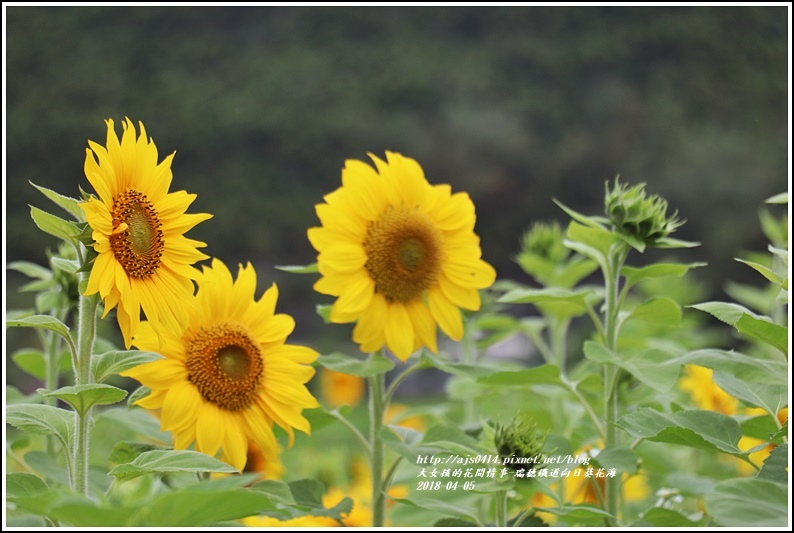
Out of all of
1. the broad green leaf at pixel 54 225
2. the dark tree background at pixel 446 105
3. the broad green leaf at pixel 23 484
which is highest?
the dark tree background at pixel 446 105

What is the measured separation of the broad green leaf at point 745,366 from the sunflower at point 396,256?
0.18m

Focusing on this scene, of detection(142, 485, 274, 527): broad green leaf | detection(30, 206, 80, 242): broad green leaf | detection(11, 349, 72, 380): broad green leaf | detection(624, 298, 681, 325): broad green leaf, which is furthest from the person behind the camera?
detection(11, 349, 72, 380): broad green leaf

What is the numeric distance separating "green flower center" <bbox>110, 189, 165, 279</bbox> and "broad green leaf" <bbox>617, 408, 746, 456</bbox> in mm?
313

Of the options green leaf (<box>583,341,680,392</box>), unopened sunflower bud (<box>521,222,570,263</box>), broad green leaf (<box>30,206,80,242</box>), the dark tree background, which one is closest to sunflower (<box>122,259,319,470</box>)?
broad green leaf (<box>30,206,80,242</box>)

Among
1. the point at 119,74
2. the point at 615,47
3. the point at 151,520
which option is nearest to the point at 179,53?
the point at 119,74

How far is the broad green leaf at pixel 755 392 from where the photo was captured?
63 centimetres

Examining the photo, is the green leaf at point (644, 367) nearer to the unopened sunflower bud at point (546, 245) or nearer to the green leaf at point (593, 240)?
the green leaf at point (593, 240)

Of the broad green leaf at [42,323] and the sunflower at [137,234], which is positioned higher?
the sunflower at [137,234]

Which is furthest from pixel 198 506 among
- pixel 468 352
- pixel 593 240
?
pixel 468 352

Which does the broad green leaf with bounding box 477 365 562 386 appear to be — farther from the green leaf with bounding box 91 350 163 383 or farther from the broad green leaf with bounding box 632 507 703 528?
the green leaf with bounding box 91 350 163 383

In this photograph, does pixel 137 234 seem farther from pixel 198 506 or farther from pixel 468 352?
pixel 468 352

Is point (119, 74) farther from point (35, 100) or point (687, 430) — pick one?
point (687, 430)

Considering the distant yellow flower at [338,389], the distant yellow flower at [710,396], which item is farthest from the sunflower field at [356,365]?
the distant yellow flower at [338,389]

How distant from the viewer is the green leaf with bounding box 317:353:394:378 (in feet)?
2.21
